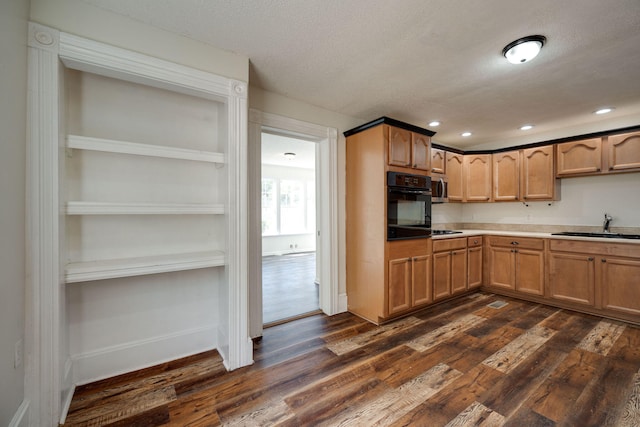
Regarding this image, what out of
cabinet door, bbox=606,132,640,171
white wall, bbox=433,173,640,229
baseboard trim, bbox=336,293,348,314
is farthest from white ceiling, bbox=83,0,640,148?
baseboard trim, bbox=336,293,348,314

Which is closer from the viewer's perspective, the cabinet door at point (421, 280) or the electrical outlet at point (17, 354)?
the electrical outlet at point (17, 354)

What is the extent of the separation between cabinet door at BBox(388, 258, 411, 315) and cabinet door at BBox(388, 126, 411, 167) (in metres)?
1.11

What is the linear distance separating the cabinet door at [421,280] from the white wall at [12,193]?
3146 mm

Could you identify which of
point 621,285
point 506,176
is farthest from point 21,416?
point 506,176

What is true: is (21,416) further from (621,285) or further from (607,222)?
(607,222)

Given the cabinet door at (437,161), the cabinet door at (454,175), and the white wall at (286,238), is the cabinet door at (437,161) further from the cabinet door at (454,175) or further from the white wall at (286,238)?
the white wall at (286,238)

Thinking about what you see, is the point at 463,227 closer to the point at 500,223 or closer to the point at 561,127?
the point at 500,223

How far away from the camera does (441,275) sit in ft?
11.0

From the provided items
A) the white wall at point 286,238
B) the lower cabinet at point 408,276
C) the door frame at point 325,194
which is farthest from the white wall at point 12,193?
the white wall at point 286,238

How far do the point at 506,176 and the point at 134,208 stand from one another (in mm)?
4839

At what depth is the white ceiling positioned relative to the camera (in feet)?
5.22

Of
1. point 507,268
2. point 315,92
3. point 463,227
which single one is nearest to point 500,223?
point 463,227

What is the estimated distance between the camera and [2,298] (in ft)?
4.02

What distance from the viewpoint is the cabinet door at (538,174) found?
3645 mm
